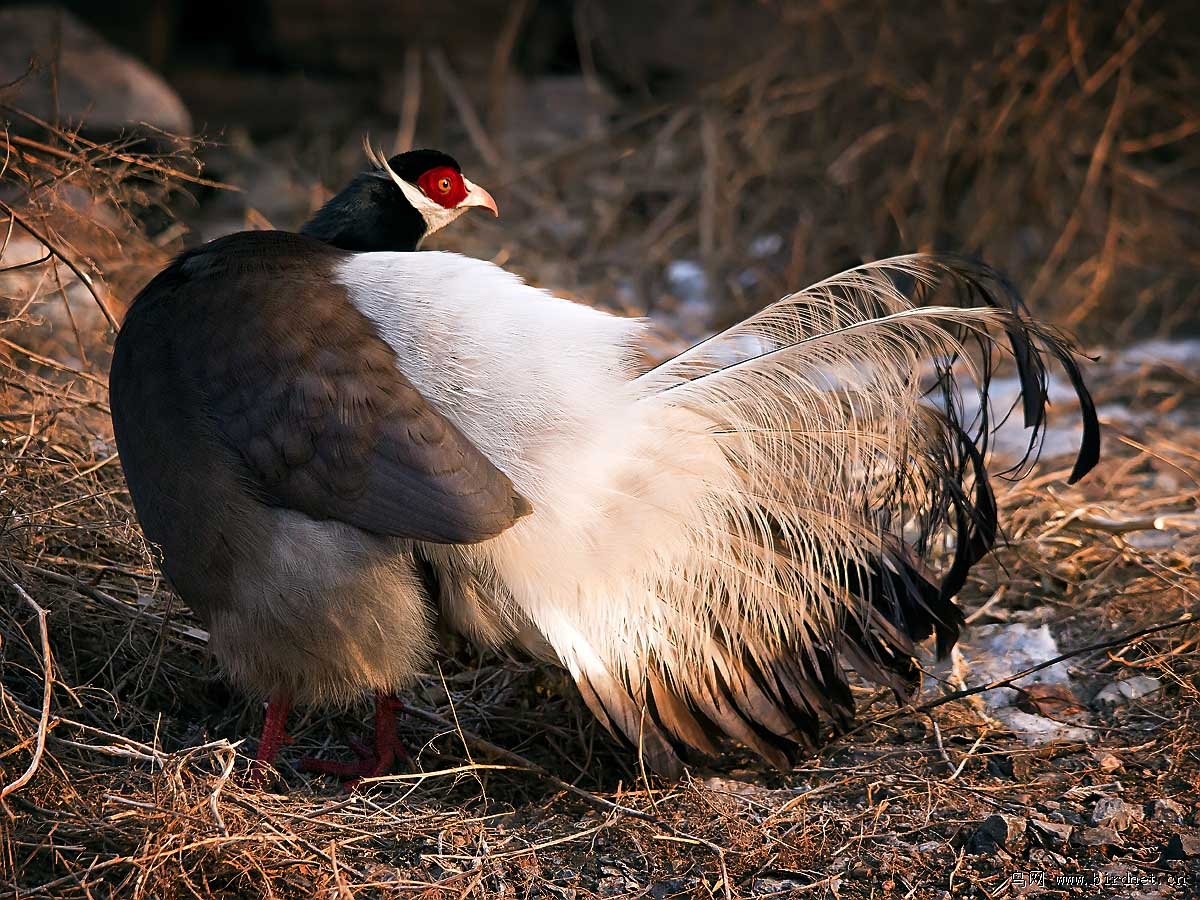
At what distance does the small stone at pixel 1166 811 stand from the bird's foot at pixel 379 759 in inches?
67.1

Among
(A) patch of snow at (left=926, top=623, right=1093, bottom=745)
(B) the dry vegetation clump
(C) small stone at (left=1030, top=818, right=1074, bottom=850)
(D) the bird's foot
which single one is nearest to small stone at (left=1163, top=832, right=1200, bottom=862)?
(C) small stone at (left=1030, top=818, right=1074, bottom=850)

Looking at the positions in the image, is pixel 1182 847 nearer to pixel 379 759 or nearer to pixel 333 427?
pixel 379 759

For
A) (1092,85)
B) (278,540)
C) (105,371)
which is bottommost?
(105,371)

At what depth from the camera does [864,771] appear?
9.75ft

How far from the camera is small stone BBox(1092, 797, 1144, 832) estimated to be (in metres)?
2.73

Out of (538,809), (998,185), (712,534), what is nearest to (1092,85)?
(998,185)

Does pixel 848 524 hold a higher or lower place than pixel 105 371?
higher

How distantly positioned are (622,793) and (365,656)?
2.20 feet

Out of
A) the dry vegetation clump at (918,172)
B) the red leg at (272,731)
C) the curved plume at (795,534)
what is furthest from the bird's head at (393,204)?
the dry vegetation clump at (918,172)

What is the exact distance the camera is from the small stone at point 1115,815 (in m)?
2.73

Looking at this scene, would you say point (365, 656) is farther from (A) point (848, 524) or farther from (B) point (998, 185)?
(B) point (998, 185)

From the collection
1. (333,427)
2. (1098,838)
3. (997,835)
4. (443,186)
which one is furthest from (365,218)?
(1098,838)

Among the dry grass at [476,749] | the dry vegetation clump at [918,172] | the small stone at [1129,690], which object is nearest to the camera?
the dry grass at [476,749]

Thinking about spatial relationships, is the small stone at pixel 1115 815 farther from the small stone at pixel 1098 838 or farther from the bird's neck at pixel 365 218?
the bird's neck at pixel 365 218
